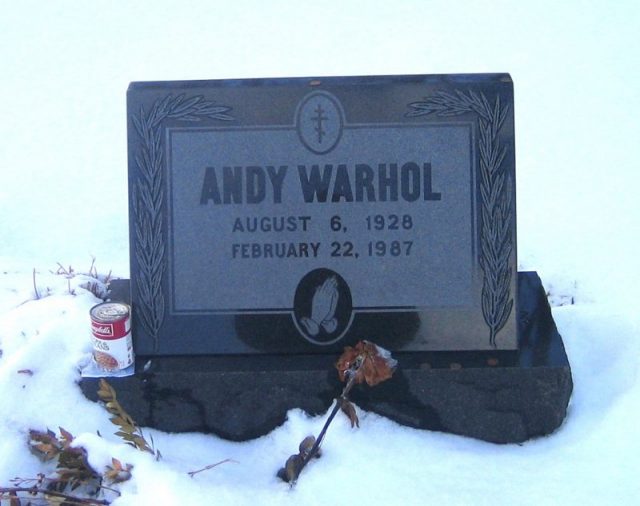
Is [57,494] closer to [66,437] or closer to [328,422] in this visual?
[66,437]

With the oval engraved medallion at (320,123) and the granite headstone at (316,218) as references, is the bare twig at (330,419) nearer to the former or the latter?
the granite headstone at (316,218)

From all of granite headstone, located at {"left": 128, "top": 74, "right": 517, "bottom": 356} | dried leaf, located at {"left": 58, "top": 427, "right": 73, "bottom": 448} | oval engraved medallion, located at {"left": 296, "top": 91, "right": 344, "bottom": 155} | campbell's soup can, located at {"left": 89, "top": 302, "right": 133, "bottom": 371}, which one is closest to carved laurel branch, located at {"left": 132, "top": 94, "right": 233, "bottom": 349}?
granite headstone, located at {"left": 128, "top": 74, "right": 517, "bottom": 356}

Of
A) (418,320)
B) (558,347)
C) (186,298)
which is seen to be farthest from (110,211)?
(558,347)

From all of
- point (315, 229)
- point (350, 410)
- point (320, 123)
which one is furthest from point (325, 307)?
point (320, 123)

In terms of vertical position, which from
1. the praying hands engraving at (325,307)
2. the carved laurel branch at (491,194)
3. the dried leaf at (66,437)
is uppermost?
the carved laurel branch at (491,194)

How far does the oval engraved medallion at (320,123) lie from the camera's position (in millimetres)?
3203

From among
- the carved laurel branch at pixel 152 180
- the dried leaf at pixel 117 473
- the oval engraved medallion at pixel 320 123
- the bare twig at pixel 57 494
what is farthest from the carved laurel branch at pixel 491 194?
the bare twig at pixel 57 494

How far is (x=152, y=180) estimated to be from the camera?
127 inches

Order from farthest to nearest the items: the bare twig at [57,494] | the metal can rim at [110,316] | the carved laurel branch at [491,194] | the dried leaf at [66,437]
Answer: the carved laurel branch at [491,194]
the metal can rim at [110,316]
the dried leaf at [66,437]
the bare twig at [57,494]

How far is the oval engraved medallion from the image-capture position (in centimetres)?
320

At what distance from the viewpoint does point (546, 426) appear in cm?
318

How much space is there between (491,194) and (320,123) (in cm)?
59

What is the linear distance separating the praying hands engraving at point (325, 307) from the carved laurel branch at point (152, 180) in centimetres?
49

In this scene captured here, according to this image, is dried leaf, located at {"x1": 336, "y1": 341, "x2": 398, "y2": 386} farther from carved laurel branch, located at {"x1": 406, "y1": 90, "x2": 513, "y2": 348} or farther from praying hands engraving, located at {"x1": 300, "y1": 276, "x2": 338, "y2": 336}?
carved laurel branch, located at {"x1": 406, "y1": 90, "x2": 513, "y2": 348}
